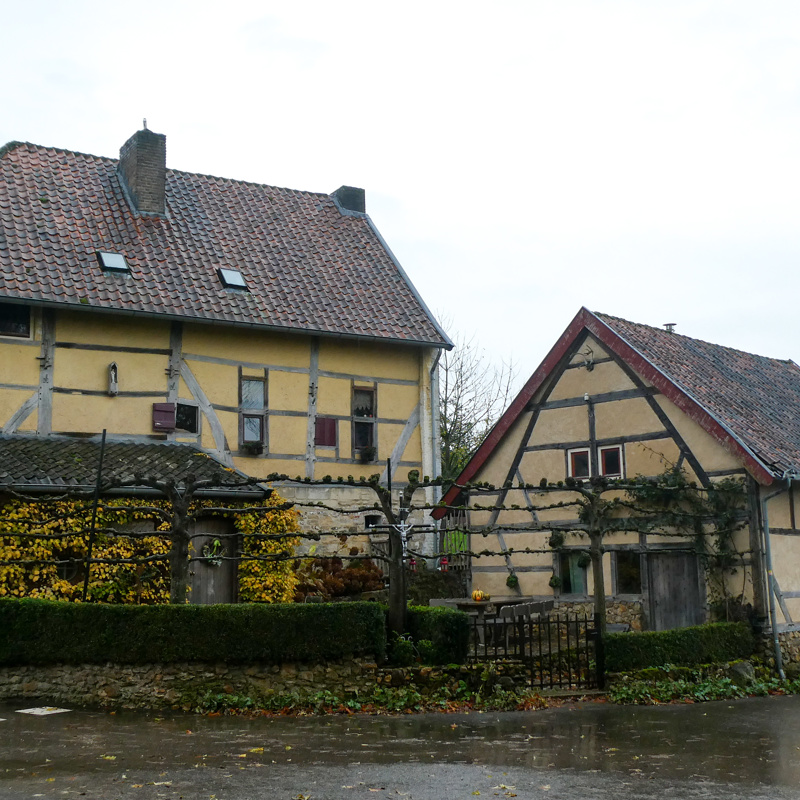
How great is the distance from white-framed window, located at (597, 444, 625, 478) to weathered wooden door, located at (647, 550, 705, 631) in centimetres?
158

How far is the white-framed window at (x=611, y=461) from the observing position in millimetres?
18656

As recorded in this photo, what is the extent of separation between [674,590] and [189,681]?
895cm

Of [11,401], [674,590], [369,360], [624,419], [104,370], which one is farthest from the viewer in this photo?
[369,360]

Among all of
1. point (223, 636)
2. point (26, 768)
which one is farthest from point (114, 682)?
point (26, 768)

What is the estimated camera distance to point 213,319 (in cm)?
1942

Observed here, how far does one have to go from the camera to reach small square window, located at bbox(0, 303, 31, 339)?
1833 cm

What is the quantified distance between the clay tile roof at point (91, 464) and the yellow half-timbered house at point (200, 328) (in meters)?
0.47

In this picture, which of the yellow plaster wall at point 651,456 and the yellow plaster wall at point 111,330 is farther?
the yellow plaster wall at point 111,330

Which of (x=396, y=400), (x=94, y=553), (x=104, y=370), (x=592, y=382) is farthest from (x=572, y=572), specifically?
(x=104, y=370)

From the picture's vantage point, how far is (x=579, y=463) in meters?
19.3

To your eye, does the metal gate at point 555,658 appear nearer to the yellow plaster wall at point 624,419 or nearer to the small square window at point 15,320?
the yellow plaster wall at point 624,419

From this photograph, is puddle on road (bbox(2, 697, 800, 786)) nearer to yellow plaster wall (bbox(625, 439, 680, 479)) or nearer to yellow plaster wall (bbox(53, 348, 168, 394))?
yellow plaster wall (bbox(625, 439, 680, 479))

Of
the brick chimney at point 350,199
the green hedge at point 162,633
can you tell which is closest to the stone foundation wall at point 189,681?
the green hedge at point 162,633

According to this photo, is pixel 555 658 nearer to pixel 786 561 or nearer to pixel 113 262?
pixel 786 561
